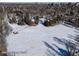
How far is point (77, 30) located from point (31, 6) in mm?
332

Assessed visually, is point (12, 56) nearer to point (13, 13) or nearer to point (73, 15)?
point (13, 13)

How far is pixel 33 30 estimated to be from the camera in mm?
1743

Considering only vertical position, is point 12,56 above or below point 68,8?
below

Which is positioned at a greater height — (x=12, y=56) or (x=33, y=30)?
(x=33, y=30)

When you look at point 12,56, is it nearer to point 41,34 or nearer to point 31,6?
point 41,34

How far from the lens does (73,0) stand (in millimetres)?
1738

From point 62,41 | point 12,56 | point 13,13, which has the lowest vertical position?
point 12,56

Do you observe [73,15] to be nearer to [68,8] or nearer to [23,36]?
[68,8]

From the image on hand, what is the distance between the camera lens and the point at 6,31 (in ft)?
5.77

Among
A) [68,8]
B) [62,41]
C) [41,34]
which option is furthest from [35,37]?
[68,8]

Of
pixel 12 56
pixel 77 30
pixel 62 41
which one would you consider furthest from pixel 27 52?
pixel 77 30

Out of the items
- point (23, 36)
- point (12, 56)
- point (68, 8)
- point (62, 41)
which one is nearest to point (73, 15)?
point (68, 8)

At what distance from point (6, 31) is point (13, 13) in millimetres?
125

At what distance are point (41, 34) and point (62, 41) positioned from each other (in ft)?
0.46
